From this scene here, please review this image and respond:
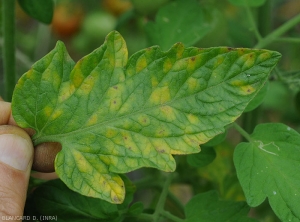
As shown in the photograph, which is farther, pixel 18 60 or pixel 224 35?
pixel 18 60

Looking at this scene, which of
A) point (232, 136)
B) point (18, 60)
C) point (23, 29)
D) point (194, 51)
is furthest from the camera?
point (23, 29)

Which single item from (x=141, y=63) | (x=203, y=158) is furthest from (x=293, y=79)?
(x=141, y=63)

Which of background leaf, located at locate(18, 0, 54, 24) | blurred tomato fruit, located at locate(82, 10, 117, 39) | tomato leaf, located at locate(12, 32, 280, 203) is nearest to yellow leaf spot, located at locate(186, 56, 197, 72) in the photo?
tomato leaf, located at locate(12, 32, 280, 203)

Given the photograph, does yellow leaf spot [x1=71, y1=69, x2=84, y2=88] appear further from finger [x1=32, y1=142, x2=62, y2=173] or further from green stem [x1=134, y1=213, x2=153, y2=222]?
green stem [x1=134, y1=213, x2=153, y2=222]

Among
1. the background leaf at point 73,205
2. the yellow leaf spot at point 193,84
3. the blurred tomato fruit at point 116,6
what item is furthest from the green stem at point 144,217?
the blurred tomato fruit at point 116,6

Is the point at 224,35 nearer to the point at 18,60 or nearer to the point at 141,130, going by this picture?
the point at 141,130

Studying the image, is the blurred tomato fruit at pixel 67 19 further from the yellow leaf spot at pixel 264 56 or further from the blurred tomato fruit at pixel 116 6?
the yellow leaf spot at pixel 264 56

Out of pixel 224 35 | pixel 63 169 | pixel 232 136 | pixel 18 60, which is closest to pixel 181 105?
pixel 63 169
